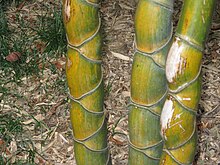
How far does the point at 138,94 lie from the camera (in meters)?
1.33

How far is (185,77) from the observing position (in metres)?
1.17

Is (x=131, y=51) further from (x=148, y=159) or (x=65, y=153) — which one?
(x=148, y=159)

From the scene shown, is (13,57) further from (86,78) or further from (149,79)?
(149,79)

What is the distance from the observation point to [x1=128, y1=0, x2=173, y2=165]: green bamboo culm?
4.03 ft

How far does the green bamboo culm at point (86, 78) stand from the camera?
4.30 feet

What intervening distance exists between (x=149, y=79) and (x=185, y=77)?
Answer: 144 mm

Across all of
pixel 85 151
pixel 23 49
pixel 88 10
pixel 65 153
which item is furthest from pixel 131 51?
pixel 88 10

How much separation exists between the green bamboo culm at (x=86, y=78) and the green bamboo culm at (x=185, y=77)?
9.2 inches

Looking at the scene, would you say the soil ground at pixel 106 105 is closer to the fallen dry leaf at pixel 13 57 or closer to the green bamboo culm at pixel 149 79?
the fallen dry leaf at pixel 13 57

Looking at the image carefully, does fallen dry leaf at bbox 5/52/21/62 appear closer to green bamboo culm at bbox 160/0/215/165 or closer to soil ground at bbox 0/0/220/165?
soil ground at bbox 0/0/220/165

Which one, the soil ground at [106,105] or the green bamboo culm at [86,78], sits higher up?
the green bamboo culm at [86,78]

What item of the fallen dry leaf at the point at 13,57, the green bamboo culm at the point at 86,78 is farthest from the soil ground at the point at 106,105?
the green bamboo culm at the point at 86,78

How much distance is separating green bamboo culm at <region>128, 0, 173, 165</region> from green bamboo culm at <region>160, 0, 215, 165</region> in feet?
0.26

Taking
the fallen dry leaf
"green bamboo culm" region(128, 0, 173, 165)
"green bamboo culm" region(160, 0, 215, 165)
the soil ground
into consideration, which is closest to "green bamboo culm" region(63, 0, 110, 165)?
"green bamboo culm" region(128, 0, 173, 165)
